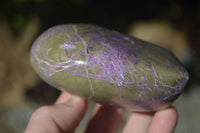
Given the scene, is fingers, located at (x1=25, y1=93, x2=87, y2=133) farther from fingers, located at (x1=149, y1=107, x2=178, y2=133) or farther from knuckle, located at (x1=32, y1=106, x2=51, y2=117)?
fingers, located at (x1=149, y1=107, x2=178, y2=133)

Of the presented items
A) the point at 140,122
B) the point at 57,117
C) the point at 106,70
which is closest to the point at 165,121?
the point at 140,122

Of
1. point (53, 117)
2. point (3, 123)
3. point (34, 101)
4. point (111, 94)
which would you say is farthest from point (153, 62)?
point (3, 123)

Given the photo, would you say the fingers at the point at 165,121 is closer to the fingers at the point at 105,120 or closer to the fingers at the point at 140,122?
the fingers at the point at 140,122

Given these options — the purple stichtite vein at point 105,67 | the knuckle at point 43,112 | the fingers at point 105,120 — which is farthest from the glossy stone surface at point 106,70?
the fingers at point 105,120

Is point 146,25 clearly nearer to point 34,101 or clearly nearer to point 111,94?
point 34,101

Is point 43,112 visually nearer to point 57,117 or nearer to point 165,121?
point 57,117
